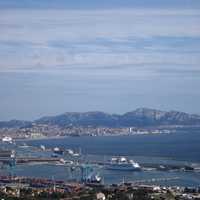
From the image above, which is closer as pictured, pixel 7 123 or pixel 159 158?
pixel 159 158

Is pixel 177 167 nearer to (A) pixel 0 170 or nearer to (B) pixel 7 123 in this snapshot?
(A) pixel 0 170

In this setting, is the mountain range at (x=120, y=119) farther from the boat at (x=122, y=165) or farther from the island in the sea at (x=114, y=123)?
the boat at (x=122, y=165)

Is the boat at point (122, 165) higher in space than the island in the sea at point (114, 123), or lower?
lower

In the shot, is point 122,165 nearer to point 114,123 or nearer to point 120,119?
point 114,123

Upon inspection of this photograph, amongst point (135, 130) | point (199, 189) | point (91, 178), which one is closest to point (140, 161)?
point (91, 178)

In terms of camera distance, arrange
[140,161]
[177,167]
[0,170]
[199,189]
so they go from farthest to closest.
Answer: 1. [140,161]
2. [0,170]
3. [177,167]
4. [199,189]

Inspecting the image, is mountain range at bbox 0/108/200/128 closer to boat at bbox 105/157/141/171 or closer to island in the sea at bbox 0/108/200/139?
island in the sea at bbox 0/108/200/139

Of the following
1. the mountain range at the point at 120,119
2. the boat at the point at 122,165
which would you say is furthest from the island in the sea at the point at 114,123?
the boat at the point at 122,165

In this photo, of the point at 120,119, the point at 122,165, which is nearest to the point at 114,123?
the point at 120,119

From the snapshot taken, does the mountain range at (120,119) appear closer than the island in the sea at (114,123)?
No
